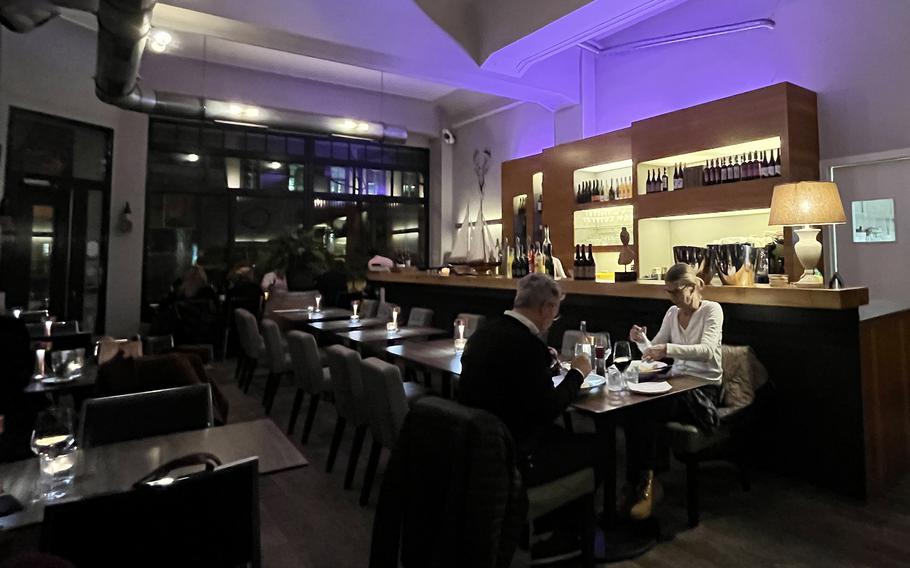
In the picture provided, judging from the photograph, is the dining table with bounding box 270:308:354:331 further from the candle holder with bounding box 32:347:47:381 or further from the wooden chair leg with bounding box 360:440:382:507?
the wooden chair leg with bounding box 360:440:382:507

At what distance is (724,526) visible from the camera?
109 inches

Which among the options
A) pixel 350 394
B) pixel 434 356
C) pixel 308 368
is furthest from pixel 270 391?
pixel 434 356

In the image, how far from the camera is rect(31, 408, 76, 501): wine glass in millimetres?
1674

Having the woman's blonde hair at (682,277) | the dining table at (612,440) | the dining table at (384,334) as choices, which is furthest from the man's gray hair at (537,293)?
the dining table at (384,334)

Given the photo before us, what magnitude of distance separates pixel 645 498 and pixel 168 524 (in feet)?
7.45

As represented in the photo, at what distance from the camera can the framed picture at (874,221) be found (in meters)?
4.59

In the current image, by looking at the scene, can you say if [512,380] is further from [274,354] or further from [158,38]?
[158,38]

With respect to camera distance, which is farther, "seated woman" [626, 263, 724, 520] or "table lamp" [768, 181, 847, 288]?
"table lamp" [768, 181, 847, 288]

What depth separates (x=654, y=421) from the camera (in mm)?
2771

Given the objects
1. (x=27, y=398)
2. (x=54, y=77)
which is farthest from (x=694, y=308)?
(x=54, y=77)

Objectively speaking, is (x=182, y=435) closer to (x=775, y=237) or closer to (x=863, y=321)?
(x=863, y=321)

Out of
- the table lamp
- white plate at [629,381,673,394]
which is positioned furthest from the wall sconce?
the table lamp

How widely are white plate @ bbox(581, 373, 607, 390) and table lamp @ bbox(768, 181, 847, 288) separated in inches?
64.1

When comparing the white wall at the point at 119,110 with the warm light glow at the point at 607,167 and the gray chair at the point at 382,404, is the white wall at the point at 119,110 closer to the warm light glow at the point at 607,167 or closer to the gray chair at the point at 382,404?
the warm light glow at the point at 607,167
